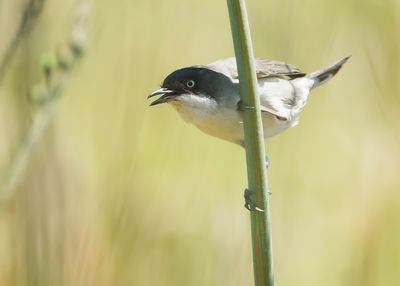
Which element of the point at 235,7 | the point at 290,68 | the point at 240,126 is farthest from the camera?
the point at 290,68

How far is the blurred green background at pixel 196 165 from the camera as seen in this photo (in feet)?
8.86

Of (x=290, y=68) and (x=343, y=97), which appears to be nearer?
(x=290, y=68)

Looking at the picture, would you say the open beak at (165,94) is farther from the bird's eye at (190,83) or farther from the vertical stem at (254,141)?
the vertical stem at (254,141)

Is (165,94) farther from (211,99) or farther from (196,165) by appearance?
(196,165)

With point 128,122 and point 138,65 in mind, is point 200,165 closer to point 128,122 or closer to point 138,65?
point 138,65

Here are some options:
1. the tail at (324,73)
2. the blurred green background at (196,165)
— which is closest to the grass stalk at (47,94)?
the blurred green background at (196,165)

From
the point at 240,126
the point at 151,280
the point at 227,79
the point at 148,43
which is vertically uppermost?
the point at 148,43

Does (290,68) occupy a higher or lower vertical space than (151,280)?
higher

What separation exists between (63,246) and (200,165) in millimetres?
1641

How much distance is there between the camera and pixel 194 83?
8.44 feet

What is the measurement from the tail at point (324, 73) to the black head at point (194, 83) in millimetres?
754

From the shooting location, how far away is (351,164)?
13.0 ft

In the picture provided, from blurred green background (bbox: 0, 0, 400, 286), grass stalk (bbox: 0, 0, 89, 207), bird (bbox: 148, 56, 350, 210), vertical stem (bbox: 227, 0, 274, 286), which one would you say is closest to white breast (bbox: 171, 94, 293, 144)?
bird (bbox: 148, 56, 350, 210)

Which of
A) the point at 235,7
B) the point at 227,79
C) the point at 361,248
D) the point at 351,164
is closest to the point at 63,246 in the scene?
the point at 227,79
